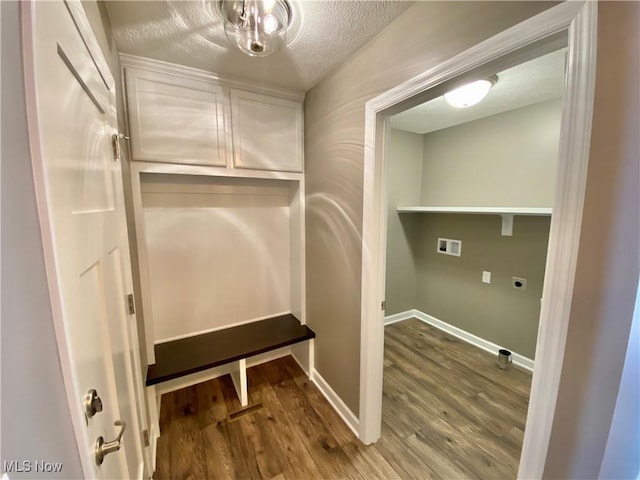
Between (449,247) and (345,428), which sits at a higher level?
(449,247)

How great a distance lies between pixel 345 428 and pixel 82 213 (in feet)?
6.27

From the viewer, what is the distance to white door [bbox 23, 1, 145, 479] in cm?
46

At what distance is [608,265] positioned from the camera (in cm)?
69

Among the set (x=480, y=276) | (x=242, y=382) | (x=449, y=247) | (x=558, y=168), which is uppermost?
(x=558, y=168)

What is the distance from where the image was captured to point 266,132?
1.96m

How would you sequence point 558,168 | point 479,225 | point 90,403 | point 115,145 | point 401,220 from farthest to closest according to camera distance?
point 401,220, point 479,225, point 115,145, point 558,168, point 90,403

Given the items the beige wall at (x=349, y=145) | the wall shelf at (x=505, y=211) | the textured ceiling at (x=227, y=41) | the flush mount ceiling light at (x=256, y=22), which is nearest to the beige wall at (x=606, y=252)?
the beige wall at (x=349, y=145)

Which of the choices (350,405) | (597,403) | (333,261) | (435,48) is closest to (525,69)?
(435,48)

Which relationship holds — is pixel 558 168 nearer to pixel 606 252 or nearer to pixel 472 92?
pixel 606 252

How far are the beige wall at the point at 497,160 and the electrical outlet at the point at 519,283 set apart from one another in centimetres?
69

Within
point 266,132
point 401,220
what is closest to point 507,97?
point 401,220

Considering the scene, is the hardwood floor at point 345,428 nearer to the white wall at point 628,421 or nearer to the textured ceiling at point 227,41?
the white wall at point 628,421

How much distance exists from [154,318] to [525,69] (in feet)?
10.5

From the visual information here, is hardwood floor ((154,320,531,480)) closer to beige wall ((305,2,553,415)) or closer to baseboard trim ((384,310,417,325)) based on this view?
beige wall ((305,2,553,415))
